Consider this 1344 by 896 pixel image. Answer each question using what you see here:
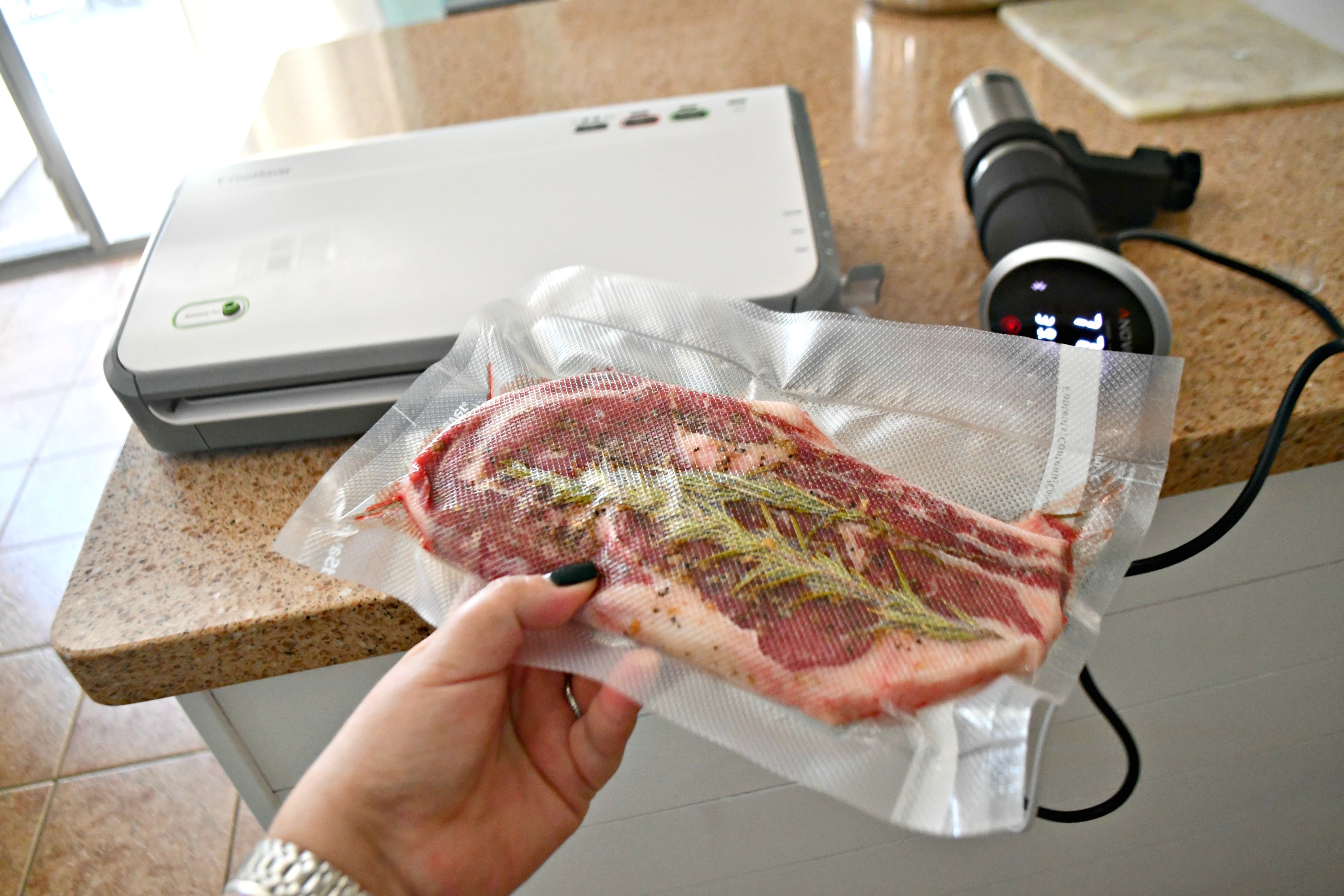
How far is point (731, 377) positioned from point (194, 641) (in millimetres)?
346

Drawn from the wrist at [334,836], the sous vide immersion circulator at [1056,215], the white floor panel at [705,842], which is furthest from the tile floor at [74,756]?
the sous vide immersion circulator at [1056,215]

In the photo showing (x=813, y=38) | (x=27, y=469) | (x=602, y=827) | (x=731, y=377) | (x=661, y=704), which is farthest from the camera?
(x=27, y=469)

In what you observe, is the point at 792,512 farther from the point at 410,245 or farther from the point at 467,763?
the point at 410,245

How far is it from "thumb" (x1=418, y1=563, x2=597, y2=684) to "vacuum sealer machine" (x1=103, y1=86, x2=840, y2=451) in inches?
7.8

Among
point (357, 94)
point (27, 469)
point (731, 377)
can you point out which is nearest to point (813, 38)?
point (357, 94)

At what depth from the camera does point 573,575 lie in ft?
1.41

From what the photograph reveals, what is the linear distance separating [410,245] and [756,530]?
34 centimetres

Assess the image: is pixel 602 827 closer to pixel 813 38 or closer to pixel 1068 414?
pixel 1068 414

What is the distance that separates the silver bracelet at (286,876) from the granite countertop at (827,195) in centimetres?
13

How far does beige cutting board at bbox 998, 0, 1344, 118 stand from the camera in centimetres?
89

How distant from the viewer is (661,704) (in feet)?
1.34

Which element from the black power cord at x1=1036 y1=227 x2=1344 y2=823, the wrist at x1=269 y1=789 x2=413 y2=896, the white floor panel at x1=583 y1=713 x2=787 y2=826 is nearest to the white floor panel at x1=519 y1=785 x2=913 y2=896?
the white floor panel at x1=583 y1=713 x2=787 y2=826

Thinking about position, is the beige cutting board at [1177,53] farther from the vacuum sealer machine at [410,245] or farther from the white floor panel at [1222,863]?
the white floor panel at [1222,863]

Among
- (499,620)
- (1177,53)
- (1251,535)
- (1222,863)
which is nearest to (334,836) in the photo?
(499,620)
